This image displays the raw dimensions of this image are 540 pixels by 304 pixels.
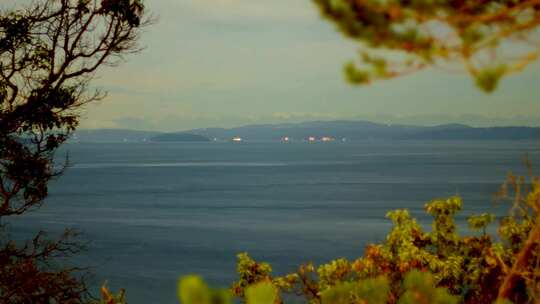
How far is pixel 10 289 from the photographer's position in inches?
354

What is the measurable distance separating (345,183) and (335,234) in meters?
34.4

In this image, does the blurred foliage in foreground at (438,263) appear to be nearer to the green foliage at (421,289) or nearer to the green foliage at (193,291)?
the green foliage at (421,289)

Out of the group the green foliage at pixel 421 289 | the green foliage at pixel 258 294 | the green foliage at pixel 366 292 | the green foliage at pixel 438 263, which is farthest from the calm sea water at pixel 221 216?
the green foliage at pixel 258 294

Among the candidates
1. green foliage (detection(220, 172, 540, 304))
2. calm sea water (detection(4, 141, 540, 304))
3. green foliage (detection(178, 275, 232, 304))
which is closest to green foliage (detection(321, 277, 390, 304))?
green foliage (detection(178, 275, 232, 304))

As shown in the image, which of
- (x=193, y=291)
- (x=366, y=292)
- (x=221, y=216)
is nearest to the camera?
(x=193, y=291)

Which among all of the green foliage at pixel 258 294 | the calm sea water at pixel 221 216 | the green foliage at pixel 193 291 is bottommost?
the calm sea water at pixel 221 216

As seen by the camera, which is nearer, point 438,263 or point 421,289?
point 421,289

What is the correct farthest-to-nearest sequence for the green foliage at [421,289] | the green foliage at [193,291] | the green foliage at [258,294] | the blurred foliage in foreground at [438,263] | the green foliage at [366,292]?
the blurred foliage in foreground at [438,263] → the green foliage at [366,292] → the green foliage at [421,289] → the green foliage at [258,294] → the green foliage at [193,291]

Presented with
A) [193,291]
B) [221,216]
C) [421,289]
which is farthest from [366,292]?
[221,216]

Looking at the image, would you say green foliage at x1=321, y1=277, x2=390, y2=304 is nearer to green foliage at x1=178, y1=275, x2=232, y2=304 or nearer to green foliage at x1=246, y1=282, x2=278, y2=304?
green foliage at x1=246, y1=282, x2=278, y2=304

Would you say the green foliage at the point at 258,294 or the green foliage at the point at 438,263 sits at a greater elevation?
the green foliage at the point at 258,294

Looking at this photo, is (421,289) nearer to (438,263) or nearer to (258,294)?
(258,294)

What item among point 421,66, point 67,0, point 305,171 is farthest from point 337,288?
point 305,171

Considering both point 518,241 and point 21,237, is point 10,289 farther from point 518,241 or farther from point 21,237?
point 21,237
